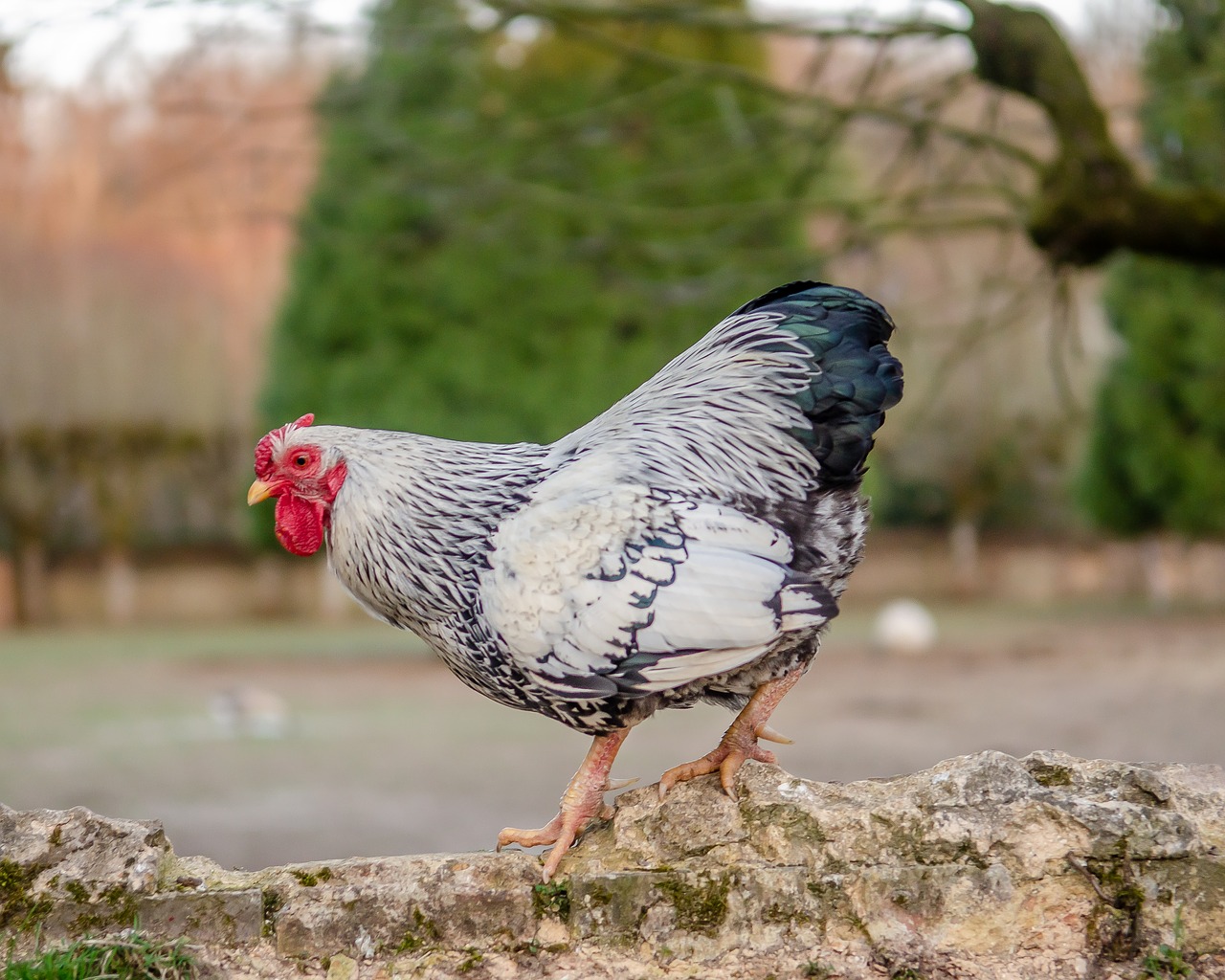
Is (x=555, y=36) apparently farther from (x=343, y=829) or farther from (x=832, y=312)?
(x=832, y=312)

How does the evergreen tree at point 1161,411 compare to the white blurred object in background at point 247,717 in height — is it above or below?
above

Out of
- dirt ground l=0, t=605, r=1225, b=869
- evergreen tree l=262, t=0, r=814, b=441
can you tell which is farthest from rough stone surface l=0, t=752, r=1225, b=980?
evergreen tree l=262, t=0, r=814, b=441

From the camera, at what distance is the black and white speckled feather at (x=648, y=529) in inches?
103

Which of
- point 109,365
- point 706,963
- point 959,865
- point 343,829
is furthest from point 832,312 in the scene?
point 109,365

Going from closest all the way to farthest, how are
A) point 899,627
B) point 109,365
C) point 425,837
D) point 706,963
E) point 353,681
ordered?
point 706,963
point 425,837
point 353,681
point 899,627
point 109,365

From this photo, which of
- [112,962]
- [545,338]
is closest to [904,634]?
[545,338]

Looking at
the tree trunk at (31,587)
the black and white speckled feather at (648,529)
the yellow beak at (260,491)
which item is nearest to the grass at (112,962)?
the black and white speckled feather at (648,529)

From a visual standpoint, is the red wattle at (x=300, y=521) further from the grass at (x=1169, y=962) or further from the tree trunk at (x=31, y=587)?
the tree trunk at (x=31, y=587)

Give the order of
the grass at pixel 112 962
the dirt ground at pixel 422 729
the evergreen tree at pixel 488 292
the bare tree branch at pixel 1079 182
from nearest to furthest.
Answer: the grass at pixel 112 962
the bare tree branch at pixel 1079 182
the dirt ground at pixel 422 729
the evergreen tree at pixel 488 292

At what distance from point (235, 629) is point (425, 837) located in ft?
49.5

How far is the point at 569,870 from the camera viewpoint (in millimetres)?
2877

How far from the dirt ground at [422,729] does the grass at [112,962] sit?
15.5 ft

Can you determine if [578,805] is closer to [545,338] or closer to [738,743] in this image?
[738,743]

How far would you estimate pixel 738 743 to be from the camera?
294 cm
